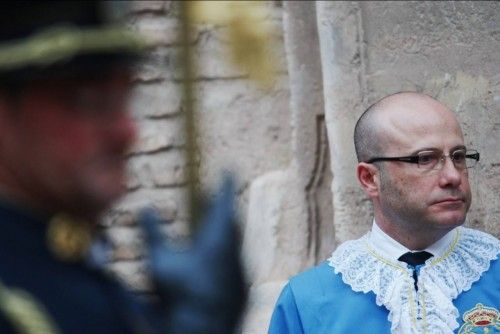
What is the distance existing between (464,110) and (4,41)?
7.36 feet

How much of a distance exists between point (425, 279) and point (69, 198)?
164 centimetres

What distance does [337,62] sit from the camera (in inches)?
150

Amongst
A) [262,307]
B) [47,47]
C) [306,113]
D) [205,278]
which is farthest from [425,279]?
[47,47]

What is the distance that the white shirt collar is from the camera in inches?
119

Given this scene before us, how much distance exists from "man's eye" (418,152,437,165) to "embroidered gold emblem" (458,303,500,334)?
14.7 inches

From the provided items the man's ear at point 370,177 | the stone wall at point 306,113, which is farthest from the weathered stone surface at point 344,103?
the man's ear at point 370,177

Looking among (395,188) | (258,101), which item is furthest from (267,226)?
(395,188)

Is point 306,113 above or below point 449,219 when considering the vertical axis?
above

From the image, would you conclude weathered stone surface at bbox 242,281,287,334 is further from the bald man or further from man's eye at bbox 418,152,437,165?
man's eye at bbox 418,152,437,165

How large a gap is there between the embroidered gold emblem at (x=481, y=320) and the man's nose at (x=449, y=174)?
31 cm

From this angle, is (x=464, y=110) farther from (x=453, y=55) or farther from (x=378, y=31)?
(x=378, y=31)

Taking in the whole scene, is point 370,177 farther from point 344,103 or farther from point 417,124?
point 344,103

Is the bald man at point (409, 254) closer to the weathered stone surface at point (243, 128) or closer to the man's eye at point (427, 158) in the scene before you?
the man's eye at point (427, 158)

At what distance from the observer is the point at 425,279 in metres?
2.96
